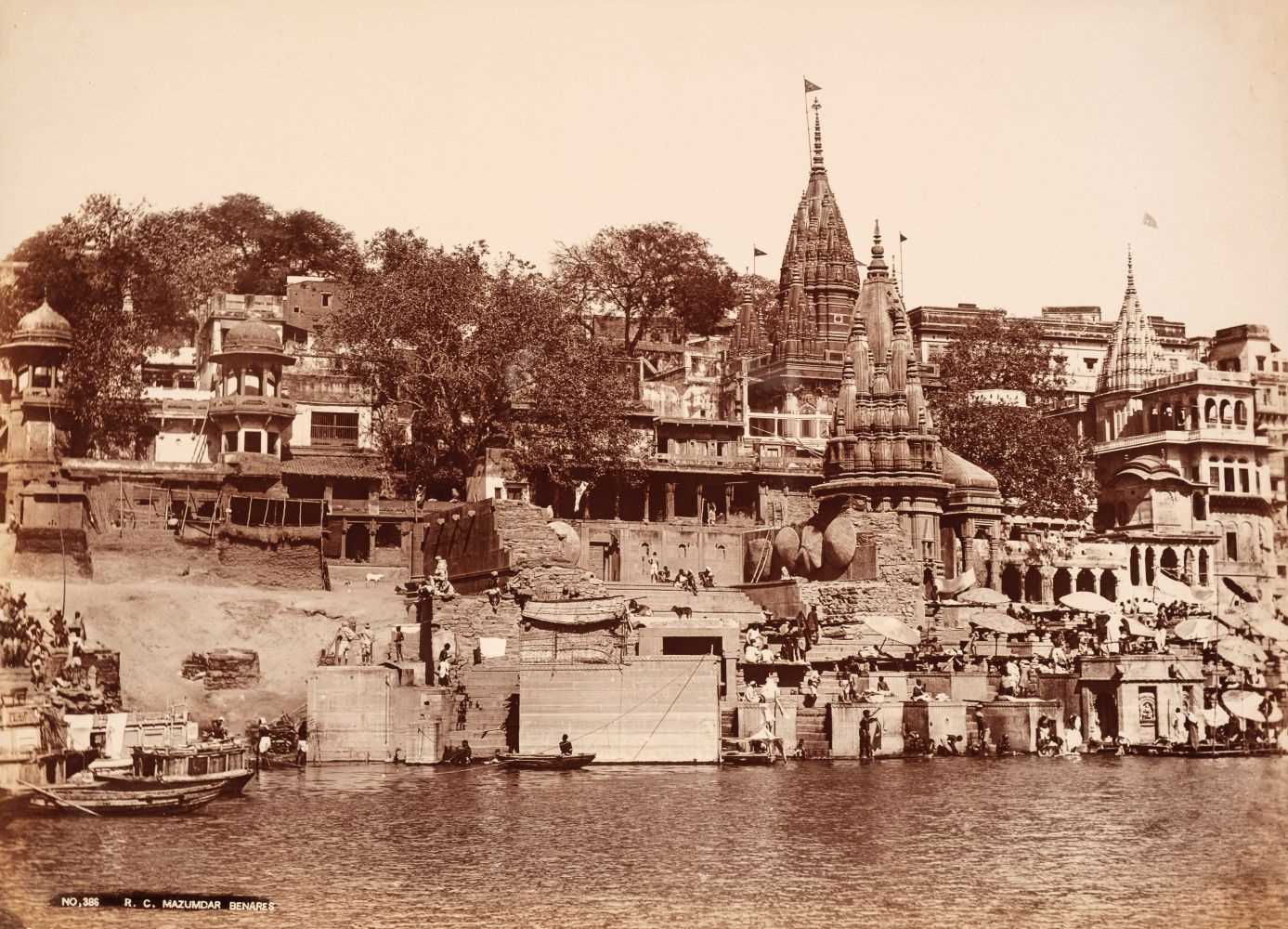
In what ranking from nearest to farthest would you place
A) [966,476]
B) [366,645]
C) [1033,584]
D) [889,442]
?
[366,645] < [889,442] < [966,476] < [1033,584]

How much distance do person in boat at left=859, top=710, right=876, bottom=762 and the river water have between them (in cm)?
382

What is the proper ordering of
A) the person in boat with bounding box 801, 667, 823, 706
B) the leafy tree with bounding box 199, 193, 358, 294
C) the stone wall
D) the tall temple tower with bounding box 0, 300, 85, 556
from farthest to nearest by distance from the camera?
the leafy tree with bounding box 199, 193, 358, 294
the stone wall
the tall temple tower with bounding box 0, 300, 85, 556
the person in boat with bounding box 801, 667, 823, 706

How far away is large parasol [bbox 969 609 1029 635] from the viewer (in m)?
59.1

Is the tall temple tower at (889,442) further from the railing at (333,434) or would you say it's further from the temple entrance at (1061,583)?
the railing at (333,434)

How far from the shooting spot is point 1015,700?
173 feet

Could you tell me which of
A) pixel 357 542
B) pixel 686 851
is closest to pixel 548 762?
pixel 686 851

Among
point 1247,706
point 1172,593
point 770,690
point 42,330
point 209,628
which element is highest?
point 42,330

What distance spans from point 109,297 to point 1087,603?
3646 cm

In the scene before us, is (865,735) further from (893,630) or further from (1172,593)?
(1172,593)

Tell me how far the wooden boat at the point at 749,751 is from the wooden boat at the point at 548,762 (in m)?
3.93

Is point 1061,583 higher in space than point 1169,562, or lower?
lower

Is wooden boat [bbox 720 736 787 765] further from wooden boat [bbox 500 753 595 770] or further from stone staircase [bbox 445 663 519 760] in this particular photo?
stone staircase [bbox 445 663 519 760]

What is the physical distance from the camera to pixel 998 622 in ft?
196

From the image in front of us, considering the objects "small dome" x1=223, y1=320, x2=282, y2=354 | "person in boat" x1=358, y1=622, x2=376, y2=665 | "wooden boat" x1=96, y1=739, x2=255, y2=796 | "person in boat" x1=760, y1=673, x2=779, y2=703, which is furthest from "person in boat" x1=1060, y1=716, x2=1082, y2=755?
"small dome" x1=223, y1=320, x2=282, y2=354
